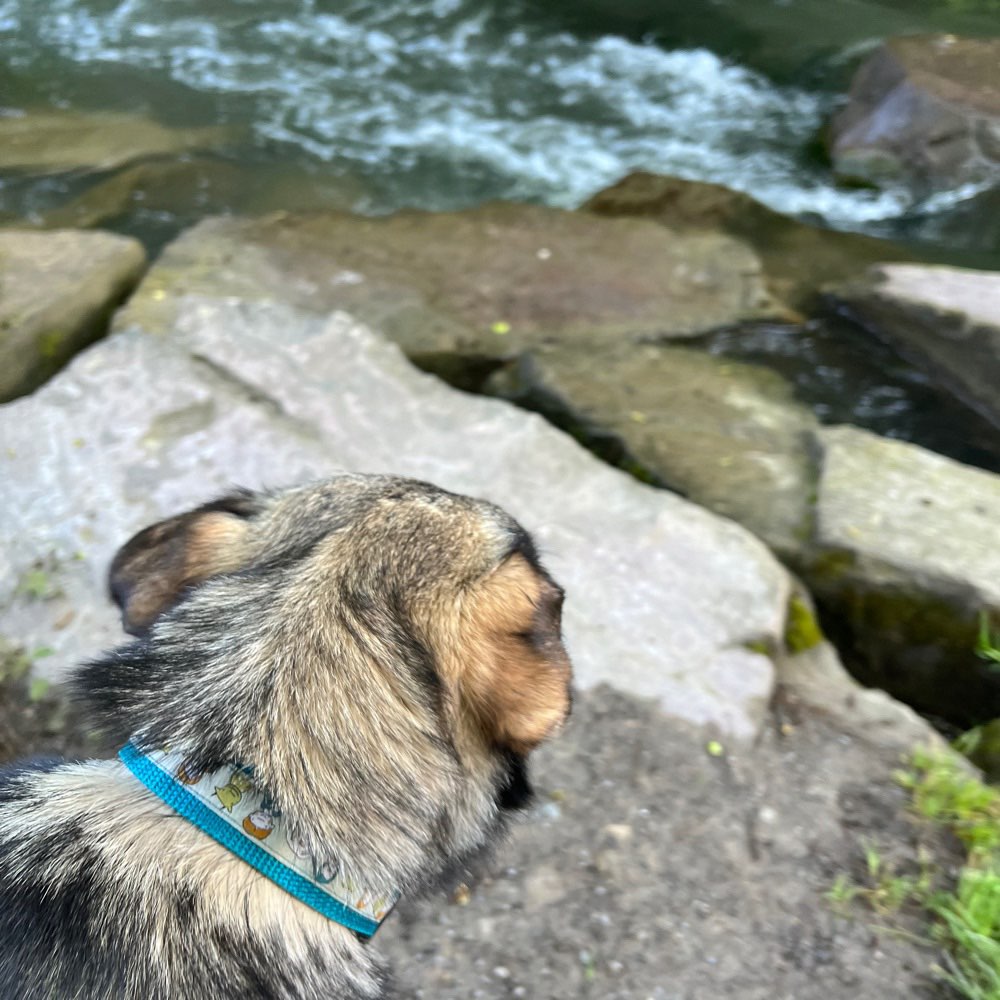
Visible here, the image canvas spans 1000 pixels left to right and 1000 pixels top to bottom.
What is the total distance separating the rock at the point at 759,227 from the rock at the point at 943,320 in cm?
49

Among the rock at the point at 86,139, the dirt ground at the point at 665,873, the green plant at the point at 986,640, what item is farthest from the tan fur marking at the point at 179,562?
the rock at the point at 86,139

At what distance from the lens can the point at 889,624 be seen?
3324 millimetres

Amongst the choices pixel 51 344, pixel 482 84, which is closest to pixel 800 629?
pixel 51 344

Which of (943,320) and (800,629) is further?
(943,320)

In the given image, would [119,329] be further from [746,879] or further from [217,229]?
[746,879]

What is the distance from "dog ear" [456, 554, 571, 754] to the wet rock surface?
0.90 metres

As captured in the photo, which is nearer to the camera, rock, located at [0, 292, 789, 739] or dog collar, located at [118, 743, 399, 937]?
dog collar, located at [118, 743, 399, 937]

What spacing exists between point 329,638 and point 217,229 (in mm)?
4233

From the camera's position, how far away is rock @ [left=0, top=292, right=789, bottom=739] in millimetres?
2914

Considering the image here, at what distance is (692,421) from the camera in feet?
13.5

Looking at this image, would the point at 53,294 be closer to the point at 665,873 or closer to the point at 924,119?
the point at 665,873

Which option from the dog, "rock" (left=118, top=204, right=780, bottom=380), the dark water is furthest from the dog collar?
the dark water

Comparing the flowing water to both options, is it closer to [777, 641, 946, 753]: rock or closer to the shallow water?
the shallow water

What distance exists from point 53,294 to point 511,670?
11.0 feet
